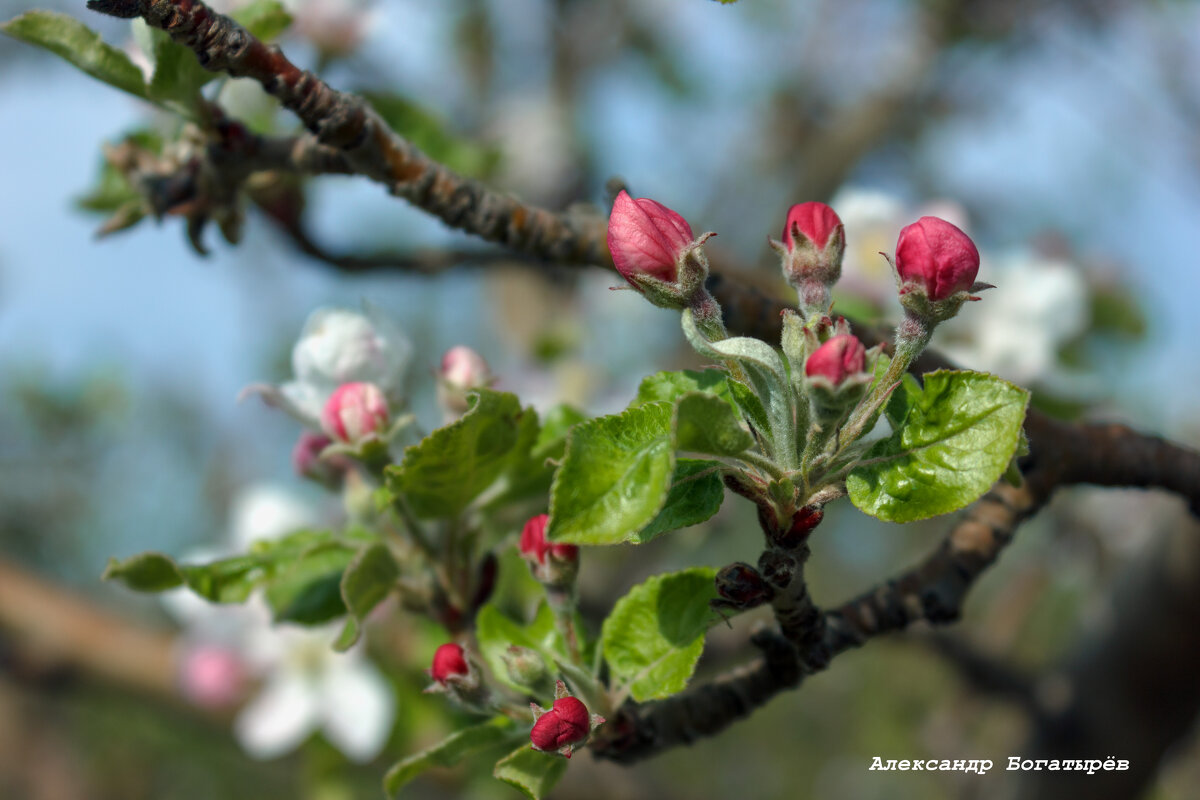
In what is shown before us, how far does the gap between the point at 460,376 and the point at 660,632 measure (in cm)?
28

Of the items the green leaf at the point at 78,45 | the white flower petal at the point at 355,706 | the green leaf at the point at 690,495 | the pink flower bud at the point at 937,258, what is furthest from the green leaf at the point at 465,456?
the white flower petal at the point at 355,706

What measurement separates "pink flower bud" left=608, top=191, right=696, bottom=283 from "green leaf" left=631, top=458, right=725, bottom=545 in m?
0.10

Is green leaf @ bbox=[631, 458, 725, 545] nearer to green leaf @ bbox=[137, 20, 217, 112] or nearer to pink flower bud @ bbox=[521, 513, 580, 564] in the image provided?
pink flower bud @ bbox=[521, 513, 580, 564]

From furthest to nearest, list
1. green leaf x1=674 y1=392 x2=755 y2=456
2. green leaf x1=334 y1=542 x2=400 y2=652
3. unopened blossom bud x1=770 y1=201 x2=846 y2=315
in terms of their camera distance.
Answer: green leaf x1=334 y1=542 x2=400 y2=652 < unopened blossom bud x1=770 y1=201 x2=846 y2=315 < green leaf x1=674 y1=392 x2=755 y2=456

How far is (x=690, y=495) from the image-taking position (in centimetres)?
50

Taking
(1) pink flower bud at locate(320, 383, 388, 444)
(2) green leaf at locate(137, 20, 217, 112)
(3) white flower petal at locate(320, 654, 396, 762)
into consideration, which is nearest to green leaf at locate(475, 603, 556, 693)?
(1) pink flower bud at locate(320, 383, 388, 444)

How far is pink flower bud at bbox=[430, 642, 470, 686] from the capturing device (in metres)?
0.62

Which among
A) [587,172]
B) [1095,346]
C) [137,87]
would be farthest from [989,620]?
[137,87]

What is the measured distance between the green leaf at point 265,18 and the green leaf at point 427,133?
9.0 inches

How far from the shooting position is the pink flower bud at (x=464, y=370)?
79 cm

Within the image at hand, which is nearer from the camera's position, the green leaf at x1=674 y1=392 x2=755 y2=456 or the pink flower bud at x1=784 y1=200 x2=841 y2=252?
the green leaf at x1=674 y1=392 x2=755 y2=456

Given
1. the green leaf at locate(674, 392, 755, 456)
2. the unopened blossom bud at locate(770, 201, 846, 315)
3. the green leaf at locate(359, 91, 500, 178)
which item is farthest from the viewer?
the green leaf at locate(359, 91, 500, 178)

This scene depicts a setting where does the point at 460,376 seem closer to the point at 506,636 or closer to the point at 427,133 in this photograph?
the point at 506,636

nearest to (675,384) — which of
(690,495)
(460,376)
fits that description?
(690,495)
